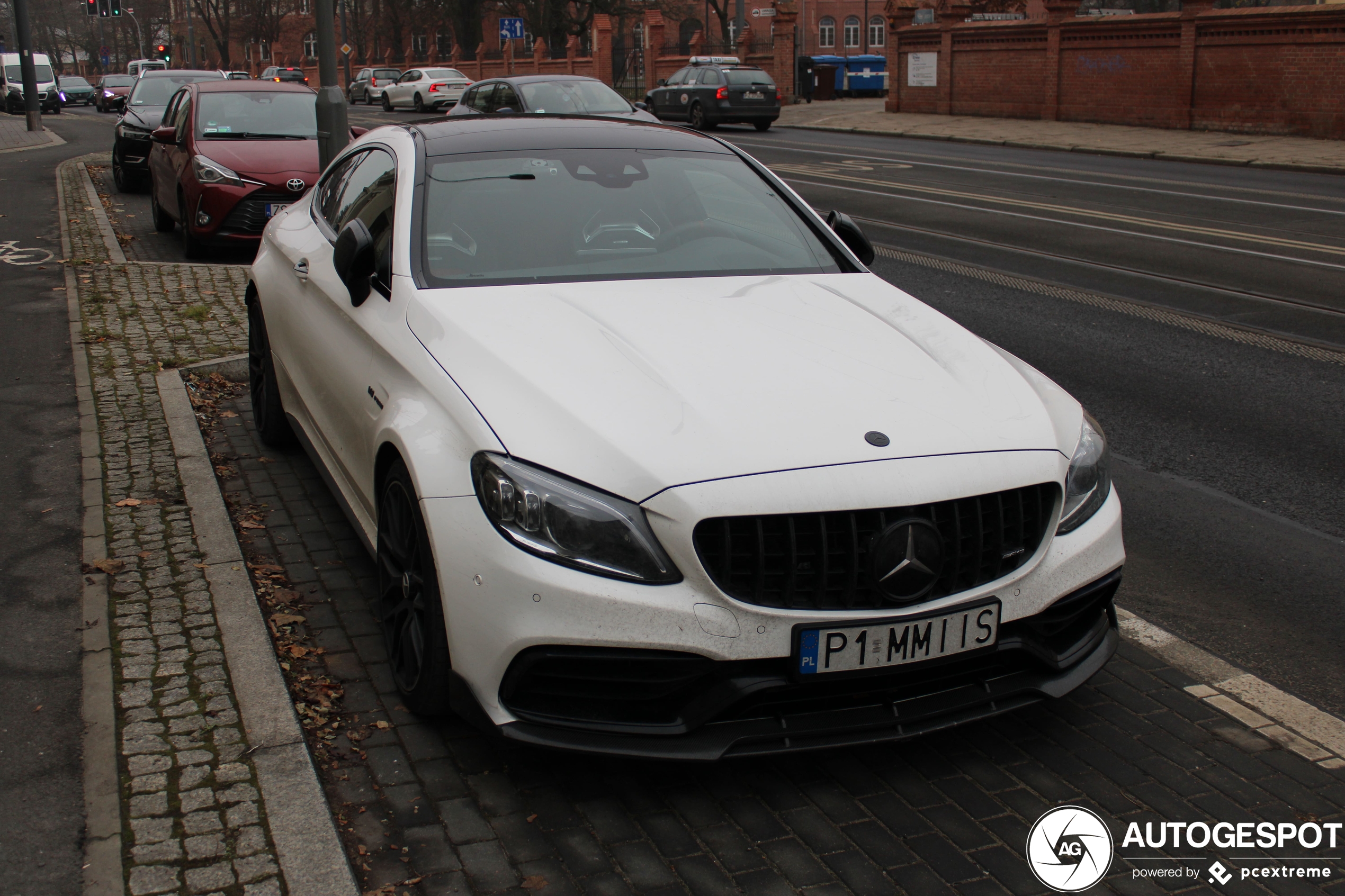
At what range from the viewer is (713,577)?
3014mm

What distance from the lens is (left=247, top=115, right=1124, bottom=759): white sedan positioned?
9.91ft

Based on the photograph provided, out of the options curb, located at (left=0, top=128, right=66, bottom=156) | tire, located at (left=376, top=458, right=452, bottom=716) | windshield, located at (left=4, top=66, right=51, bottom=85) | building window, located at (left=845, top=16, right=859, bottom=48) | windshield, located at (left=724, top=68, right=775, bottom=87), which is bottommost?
tire, located at (left=376, top=458, right=452, bottom=716)

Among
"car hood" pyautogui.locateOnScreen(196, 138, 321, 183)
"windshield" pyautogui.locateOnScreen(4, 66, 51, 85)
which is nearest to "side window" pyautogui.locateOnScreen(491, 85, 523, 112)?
"car hood" pyautogui.locateOnScreen(196, 138, 321, 183)

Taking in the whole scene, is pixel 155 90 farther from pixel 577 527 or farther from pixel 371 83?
pixel 371 83

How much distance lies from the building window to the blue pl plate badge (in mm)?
101459

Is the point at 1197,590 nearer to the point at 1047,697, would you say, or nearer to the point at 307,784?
the point at 1047,697

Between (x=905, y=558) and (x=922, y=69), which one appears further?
(x=922, y=69)

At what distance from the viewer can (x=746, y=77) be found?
32.9m

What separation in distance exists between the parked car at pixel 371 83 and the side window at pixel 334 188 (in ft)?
168

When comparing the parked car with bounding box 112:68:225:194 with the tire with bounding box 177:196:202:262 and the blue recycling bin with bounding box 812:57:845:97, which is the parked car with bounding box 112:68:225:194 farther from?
the blue recycling bin with bounding box 812:57:845:97

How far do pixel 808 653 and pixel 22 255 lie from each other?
457 inches

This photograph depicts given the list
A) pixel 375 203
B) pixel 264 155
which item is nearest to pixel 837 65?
pixel 264 155

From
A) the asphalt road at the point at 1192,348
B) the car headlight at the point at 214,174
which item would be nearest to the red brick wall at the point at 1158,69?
the asphalt road at the point at 1192,348

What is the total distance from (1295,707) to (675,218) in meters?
2.67
